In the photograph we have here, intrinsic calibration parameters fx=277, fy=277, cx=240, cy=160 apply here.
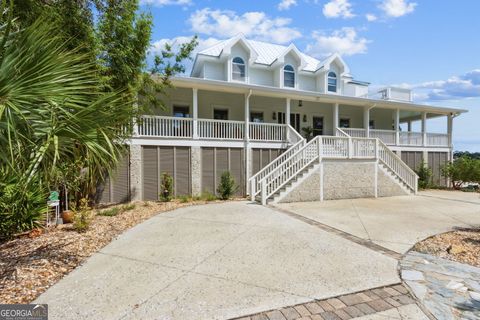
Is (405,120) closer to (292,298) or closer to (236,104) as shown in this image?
(236,104)

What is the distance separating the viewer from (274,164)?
13.1 m

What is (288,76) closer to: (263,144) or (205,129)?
(263,144)

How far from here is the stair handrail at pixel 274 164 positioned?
11.3m

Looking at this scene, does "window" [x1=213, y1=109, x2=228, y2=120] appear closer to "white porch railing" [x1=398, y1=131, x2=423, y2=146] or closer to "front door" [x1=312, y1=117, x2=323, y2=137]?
"front door" [x1=312, y1=117, x2=323, y2=137]

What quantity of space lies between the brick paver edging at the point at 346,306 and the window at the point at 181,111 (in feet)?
42.8

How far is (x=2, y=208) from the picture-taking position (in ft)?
20.4

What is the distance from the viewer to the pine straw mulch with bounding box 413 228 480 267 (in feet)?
16.7

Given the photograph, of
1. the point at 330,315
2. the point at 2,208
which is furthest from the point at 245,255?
the point at 2,208

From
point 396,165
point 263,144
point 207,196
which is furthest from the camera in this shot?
point 263,144

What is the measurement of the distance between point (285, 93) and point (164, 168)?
694 cm

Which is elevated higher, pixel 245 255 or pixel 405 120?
pixel 405 120

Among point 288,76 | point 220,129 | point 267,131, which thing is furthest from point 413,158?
point 220,129

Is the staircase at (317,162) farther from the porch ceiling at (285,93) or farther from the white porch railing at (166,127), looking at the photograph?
the white porch railing at (166,127)

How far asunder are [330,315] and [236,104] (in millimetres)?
13983
